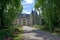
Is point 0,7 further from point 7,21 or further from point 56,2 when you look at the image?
point 56,2

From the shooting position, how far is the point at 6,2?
28.2m

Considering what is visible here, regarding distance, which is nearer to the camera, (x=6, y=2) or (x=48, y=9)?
(x=6, y=2)

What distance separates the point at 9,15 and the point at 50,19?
9.71 m

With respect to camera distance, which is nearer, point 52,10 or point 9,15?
point 9,15

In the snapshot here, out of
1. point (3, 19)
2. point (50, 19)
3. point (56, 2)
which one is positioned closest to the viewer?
point (56, 2)

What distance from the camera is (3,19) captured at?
1325 inches

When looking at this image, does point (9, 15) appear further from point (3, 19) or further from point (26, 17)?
point (26, 17)

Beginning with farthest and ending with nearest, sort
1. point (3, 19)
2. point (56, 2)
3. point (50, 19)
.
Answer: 1. point (50, 19)
2. point (3, 19)
3. point (56, 2)

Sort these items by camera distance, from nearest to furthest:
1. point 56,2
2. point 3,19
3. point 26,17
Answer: point 56,2, point 3,19, point 26,17

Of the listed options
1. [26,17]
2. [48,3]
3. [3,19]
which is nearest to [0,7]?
[3,19]

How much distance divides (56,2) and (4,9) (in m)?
9.41

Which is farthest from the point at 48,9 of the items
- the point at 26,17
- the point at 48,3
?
the point at 26,17

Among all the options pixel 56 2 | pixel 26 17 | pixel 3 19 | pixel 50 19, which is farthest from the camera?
pixel 26 17

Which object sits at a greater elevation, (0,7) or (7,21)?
(0,7)
